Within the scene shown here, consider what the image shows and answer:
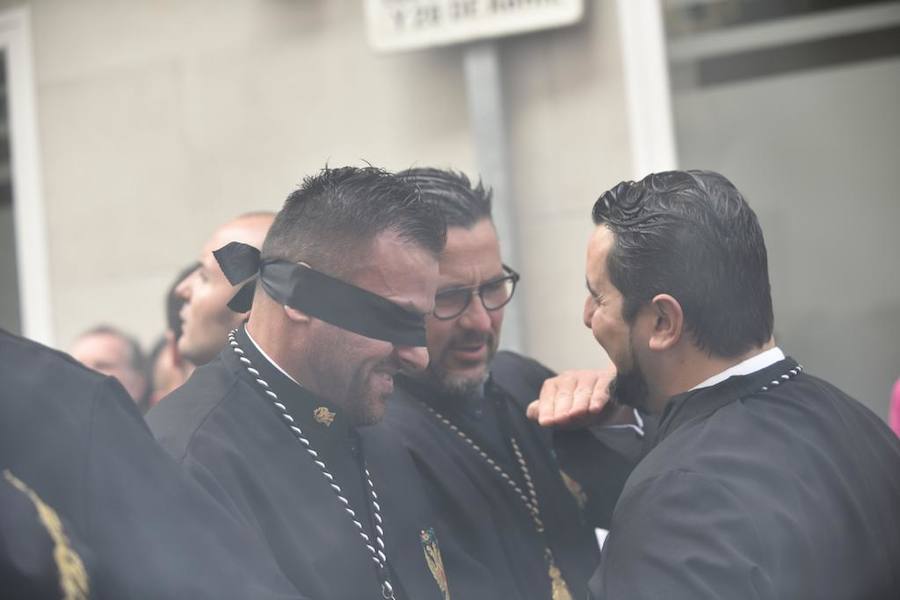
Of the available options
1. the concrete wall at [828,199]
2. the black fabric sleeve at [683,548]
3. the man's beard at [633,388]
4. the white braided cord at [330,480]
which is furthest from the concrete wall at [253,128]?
the black fabric sleeve at [683,548]

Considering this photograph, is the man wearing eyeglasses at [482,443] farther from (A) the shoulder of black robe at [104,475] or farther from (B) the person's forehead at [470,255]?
(A) the shoulder of black robe at [104,475]

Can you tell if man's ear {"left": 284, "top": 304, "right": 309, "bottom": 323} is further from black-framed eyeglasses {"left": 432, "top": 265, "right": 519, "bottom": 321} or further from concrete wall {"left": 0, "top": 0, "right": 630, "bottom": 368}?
concrete wall {"left": 0, "top": 0, "right": 630, "bottom": 368}

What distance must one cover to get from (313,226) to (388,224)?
157 mm

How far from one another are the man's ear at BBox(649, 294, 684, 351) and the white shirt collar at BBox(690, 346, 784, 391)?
104 mm

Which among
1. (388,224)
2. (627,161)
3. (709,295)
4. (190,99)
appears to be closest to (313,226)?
(388,224)

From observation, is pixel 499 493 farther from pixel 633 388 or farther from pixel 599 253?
pixel 599 253

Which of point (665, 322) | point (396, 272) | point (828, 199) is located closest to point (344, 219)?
point (396, 272)

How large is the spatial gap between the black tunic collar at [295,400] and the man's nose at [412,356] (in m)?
0.17

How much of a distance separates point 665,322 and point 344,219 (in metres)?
0.67

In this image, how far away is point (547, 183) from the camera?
5.94 m

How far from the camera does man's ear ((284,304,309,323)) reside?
108 inches

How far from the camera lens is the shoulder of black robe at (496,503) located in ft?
10.4

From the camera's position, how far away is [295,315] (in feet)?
9.05

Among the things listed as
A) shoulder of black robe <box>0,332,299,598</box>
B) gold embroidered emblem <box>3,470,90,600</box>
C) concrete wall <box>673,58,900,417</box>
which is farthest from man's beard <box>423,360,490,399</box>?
concrete wall <box>673,58,900,417</box>
